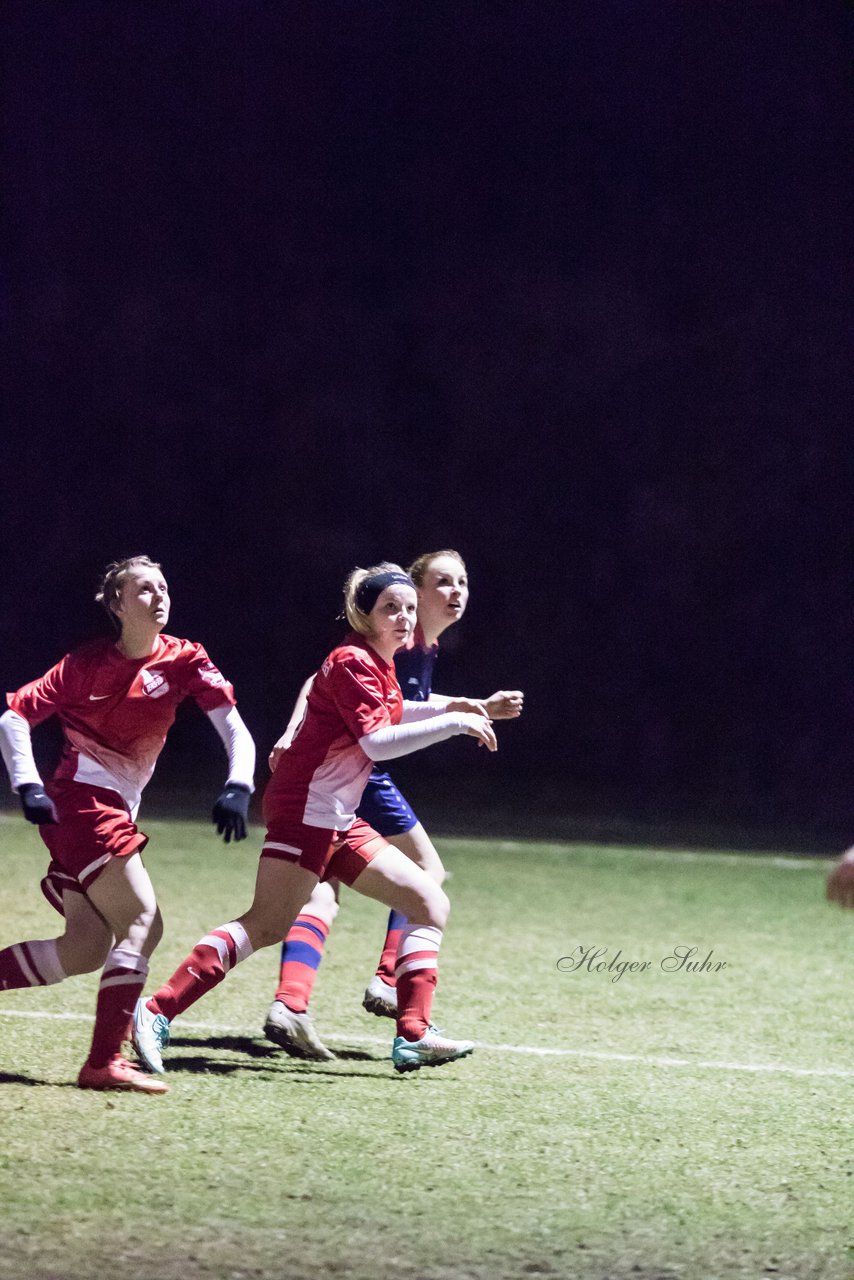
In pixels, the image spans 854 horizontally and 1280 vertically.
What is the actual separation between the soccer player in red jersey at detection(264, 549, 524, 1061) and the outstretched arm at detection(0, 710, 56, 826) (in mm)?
728

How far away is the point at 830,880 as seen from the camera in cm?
283

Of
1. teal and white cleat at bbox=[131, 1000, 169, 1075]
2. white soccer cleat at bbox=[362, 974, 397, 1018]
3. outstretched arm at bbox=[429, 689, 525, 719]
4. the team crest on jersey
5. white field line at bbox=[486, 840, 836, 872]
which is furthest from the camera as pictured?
white field line at bbox=[486, 840, 836, 872]

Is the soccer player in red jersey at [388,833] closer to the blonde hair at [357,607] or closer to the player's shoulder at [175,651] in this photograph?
the blonde hair at [357,607]

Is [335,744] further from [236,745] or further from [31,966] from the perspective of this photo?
[31,966]

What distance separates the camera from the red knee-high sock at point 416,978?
461 centimetres

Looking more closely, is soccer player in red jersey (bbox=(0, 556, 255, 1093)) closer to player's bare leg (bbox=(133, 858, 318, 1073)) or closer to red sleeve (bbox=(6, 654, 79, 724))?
red sleeve (bbox=(6, 654, 79, 724))

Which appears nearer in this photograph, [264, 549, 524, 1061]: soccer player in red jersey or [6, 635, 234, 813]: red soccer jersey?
[6, 635, 234, 813]: red soccer jersey

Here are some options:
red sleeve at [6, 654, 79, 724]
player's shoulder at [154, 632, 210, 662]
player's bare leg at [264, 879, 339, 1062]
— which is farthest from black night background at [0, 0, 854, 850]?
red sleeve at [6, 654, 79, 724]

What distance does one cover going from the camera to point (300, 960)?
4.93m

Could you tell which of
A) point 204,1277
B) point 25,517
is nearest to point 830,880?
point 204,1277

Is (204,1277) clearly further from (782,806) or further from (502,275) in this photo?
(502,275)

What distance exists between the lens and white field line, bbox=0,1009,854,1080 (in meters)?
4.83
